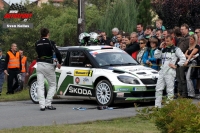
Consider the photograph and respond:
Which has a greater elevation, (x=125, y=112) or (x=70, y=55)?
(x=70, y=55)

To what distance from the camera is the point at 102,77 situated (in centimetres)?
1644

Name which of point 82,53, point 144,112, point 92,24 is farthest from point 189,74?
point 92,24

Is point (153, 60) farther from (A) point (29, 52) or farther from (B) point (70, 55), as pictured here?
(A) point (29, 52)

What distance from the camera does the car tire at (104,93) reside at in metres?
16.1

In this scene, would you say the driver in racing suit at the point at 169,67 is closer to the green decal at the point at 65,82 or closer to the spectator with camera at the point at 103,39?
the green decal at the point at 65,82

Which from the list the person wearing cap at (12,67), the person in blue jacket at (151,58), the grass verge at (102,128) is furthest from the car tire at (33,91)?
the grass verge at (102,128)

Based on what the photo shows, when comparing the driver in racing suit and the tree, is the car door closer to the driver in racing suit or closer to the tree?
the driver in racing suit

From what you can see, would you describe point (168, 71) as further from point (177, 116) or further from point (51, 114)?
point (177, 116)

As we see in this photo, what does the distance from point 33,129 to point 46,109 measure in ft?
17.1

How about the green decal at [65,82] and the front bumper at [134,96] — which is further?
the green decal at [65,82]

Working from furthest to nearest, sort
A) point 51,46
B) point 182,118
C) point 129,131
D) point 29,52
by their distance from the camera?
1. point 29,52
2. point 51,46
3. point 129,131
4. point 182,118

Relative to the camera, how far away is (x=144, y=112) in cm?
875

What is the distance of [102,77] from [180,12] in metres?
13.0

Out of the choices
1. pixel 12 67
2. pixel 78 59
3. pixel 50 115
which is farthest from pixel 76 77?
pixel 12 67
